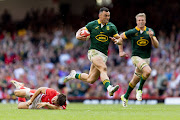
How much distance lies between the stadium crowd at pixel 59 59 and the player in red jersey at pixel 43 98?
8.40 m

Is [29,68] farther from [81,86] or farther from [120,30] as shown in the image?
[120,30]

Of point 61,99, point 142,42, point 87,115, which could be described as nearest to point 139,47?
point 142,42

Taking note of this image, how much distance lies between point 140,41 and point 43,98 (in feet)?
12.2

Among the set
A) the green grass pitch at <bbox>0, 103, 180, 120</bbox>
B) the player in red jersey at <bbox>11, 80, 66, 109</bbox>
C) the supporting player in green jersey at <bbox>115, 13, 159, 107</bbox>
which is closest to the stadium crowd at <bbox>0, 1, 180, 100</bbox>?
the supporting player in green jersey at <bbox>115, 13, 159, 107</bbox>

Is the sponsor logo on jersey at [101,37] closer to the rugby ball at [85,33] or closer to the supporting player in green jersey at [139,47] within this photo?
the rugby ball at [85,33]

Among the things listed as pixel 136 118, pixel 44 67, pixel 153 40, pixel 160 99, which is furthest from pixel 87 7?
pixel 136 118

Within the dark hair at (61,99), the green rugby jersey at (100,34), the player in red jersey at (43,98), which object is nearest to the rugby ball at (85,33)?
the green rugby jersey at (100,34)

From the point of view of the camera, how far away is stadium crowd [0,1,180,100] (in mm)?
18844

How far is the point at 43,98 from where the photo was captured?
10.9 meters

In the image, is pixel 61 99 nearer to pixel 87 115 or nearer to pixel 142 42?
pixel 87 115

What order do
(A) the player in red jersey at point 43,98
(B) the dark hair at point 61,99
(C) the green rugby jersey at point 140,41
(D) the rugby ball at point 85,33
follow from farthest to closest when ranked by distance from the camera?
(C) the green rugby jersey at point 140,41, (D) the rugby ball at point 85,33, (A) the player in red jersey at point 43,98, (B) the dark hair at point 61,99

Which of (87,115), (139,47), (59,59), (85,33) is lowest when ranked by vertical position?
(87,115)

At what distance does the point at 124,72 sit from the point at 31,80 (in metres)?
4.84

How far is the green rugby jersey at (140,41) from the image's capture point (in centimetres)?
1271
